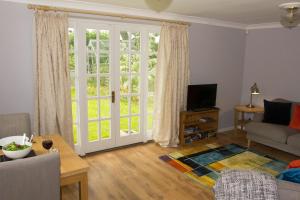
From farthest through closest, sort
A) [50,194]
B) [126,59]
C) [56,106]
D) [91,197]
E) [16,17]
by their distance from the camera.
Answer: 1. [126,59]
2. [56,106]
3. [16,17]
4. [91,197]
5. [50,194]

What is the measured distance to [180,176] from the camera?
3.40m

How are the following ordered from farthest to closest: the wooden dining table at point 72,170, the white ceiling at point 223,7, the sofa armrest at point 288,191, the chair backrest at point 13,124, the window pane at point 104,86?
the window pane at point 104,86
the white ceiling at point 223,7
the chair backrest at point 13,124
the wooden dining table at point 72,170
the sofa armrest at point 288,191

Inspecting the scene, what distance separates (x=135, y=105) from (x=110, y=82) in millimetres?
669

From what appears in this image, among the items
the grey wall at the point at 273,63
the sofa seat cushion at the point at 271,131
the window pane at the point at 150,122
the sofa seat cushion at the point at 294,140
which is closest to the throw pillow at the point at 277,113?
the sofa seat cushion at the point at 271,131

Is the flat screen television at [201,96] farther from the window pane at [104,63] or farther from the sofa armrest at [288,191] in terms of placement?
the sofa armrest at [288,191]

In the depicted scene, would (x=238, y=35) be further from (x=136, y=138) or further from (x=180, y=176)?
(x=180, y=176)

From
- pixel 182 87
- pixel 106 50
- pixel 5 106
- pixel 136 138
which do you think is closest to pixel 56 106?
pixel 5 106

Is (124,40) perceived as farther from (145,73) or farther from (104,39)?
(145,73)

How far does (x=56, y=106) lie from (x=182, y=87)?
2.27 m

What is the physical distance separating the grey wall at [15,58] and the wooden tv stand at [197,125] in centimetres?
265

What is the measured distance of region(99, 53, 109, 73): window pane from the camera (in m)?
3.90

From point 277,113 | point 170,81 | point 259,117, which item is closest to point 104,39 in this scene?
point 170,81

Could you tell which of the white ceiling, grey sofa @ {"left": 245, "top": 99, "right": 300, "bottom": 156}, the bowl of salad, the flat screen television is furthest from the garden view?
grey sofa @ {"left": 245, "top": 99, "right": 300, "bottom": 156}

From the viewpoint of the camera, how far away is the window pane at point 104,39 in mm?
3838
